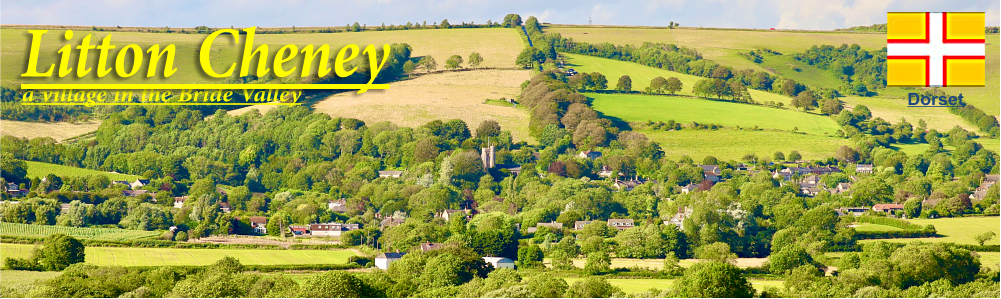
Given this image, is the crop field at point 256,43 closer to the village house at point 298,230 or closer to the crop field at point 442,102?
the crop field at point 442,102

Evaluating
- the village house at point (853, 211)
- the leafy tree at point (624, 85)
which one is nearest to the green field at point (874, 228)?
the village house at point (853, 211)

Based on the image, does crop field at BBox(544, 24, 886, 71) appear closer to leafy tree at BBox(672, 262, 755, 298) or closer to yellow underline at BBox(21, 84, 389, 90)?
yellow underline at BBox(21, 84, 389, 90)

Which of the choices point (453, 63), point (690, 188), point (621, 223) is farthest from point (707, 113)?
point (621, 223)

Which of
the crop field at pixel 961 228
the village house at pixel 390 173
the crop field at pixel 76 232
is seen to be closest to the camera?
the crop field at pixel 961 228

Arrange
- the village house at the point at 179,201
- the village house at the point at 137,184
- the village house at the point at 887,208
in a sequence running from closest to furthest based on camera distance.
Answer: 1. the village house at the point at 887,208
2. the village house at the point at 179,201
3. the village house at the point at 137,184

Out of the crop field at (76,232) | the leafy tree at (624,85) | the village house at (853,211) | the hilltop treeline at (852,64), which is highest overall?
the hilltop treeline at (852,64)

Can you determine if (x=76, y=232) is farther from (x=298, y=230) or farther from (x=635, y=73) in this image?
(x=635, y=73)

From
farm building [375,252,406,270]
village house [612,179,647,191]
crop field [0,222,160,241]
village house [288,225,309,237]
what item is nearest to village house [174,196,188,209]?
crop field [0,222,160,241]
